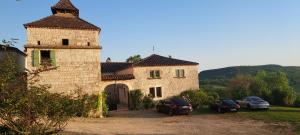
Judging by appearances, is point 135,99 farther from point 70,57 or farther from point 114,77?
point 70,57

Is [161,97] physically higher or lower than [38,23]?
lower

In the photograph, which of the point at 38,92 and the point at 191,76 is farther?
the point at 191,76

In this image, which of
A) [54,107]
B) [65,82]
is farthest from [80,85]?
[54,107]

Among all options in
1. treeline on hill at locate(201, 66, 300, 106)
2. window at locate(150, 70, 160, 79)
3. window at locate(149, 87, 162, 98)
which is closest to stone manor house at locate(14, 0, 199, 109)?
window at locate(150, 70, 160, 79)

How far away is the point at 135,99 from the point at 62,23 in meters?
11.2

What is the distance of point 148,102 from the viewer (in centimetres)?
2911

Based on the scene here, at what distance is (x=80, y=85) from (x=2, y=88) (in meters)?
14.0

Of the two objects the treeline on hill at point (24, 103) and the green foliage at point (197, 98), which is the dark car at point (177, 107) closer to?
the green foliage at point (197, 98)

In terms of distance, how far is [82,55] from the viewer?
23172mm

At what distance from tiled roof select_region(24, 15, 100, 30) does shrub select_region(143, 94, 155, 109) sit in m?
9.95

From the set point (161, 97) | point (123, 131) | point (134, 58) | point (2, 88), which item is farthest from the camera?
point (134, 58)

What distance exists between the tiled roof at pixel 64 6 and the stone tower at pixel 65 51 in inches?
40.5

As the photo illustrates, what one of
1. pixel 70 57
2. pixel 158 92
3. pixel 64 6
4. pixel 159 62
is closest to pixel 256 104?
pixel 158 92

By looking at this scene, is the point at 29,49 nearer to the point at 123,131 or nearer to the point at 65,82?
the point at 65,82
